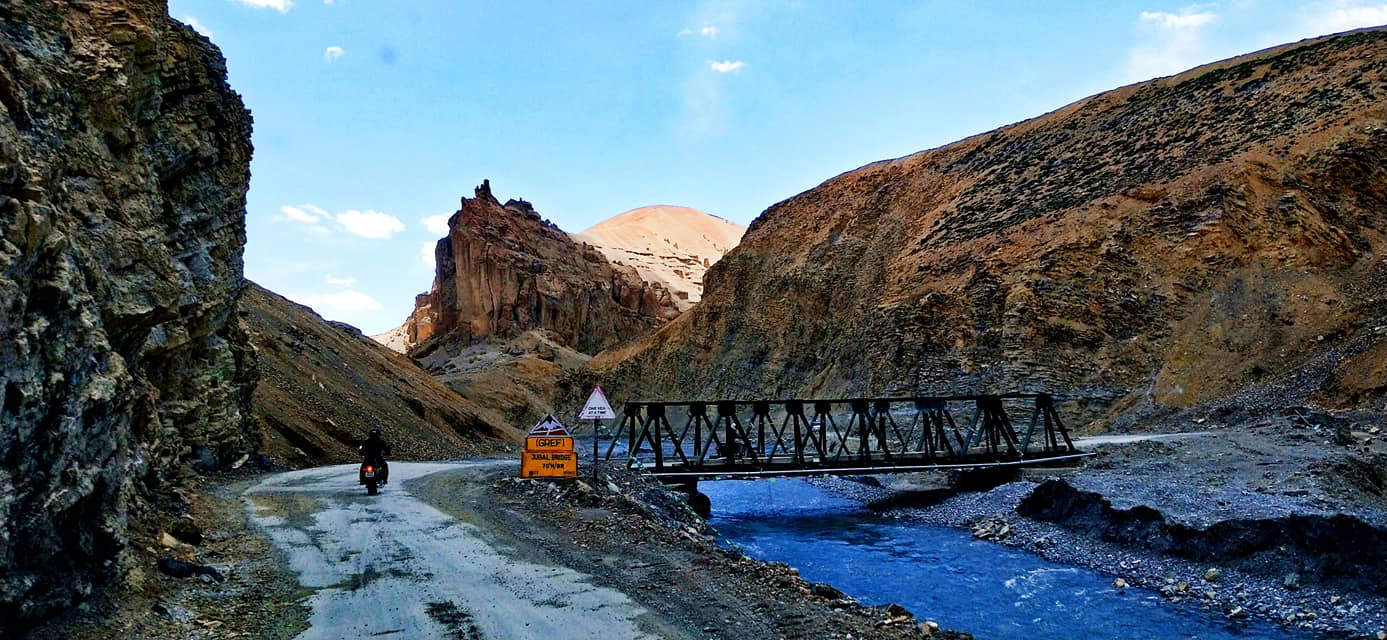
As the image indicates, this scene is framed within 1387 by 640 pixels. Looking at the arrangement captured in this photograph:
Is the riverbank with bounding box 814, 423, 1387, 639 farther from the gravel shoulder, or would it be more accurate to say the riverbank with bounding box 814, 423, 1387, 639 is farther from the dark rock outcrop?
the gravel shoulder

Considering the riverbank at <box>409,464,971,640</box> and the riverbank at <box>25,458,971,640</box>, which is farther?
the riverbank at <box>409,464,971,640</box>

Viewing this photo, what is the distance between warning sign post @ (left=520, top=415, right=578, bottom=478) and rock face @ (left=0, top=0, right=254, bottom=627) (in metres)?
6.51

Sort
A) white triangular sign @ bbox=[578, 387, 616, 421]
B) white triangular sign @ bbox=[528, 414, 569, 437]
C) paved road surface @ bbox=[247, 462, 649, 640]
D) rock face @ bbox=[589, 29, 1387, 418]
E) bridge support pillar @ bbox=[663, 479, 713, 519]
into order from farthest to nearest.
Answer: rock face @ bbox=[589, 29, 1387, 418]
bridge support pillar @ bbox=[663, 479, 713, 519]
white triangular sign @ bbox=[528, 414, 569, 437]
white triangular sign @ bbox=[578, 387, 616, 421]
paved road surface @ bbox=[247, 462, 649, 640]

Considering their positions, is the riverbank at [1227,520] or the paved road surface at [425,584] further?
the riverbank at [1227,520]

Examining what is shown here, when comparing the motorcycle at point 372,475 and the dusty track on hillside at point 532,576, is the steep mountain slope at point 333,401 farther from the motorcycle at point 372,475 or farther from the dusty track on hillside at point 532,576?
the dusty track on hillside at point 532,576

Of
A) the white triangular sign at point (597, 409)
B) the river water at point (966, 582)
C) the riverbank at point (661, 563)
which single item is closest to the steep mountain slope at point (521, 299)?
the river water at point (966, 582)

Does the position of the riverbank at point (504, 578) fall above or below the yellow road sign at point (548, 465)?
below

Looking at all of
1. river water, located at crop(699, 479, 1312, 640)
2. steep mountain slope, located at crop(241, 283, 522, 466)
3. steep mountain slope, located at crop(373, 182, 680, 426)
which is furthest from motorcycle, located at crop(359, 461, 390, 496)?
steep mountain slope, located at crop(373, 182, 680, 426)

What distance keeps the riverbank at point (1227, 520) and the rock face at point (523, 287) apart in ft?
330

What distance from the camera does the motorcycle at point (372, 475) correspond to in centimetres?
1552

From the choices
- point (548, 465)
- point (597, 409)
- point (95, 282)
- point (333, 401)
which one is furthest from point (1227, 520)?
point (333, 401)

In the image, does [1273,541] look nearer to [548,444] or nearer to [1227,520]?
[1227,520]

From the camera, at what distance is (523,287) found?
120750 millimetres

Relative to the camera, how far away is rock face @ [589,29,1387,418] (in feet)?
106
